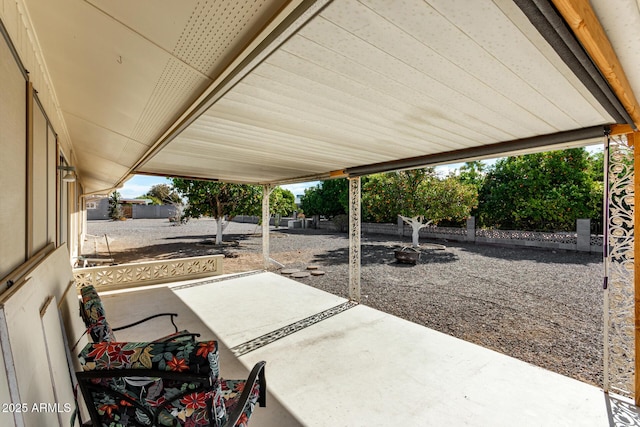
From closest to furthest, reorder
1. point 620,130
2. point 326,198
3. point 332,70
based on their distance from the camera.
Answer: point 332,70 < point 620,130 < point 326,198

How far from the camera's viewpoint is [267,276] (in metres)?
7.38

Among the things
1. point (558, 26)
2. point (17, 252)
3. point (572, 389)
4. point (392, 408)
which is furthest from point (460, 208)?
point (17, 252)

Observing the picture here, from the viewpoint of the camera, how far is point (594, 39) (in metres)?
1.15

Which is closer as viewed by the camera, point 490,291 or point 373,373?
point 373,373

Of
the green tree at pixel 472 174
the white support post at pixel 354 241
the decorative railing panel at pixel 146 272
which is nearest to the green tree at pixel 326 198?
the green tree at pixel 472 174

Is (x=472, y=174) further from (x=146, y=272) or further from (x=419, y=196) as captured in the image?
(x=146, y=272)

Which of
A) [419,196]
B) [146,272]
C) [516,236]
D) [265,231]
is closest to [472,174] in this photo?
[516,236]

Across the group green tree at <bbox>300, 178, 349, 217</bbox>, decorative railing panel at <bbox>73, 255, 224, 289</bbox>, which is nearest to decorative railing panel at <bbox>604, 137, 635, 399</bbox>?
decorative railing panel at <bbox>73, 255, 224, 289</bbox>

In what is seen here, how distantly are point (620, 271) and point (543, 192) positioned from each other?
12.8m

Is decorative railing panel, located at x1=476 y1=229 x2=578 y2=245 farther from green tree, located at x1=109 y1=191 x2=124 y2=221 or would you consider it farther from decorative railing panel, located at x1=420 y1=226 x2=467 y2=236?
green tree, located at x1=109 y1=191 x2=124 y2=221

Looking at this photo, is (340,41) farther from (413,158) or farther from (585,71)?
(413,158)

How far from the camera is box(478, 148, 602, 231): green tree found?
38.9 feet

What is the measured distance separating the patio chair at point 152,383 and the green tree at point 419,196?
10627 millimetres

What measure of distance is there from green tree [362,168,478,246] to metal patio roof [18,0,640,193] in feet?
26.0
